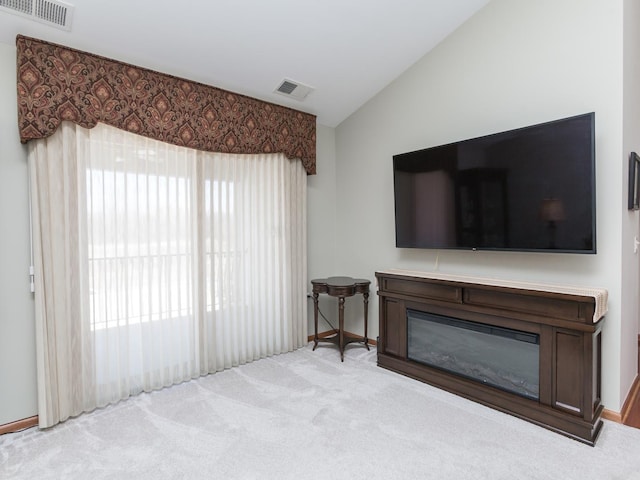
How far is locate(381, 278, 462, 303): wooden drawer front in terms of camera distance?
2.81 m

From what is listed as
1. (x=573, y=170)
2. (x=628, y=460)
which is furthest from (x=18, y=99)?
(x=628, y=460)

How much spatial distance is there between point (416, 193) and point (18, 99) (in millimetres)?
3069

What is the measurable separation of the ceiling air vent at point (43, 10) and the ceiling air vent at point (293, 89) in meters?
1.67

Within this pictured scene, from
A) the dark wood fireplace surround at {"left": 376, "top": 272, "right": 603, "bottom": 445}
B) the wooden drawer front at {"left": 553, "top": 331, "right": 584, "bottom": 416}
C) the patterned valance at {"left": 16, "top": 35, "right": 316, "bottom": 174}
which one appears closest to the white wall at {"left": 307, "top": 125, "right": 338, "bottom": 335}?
the patterned valance at {"left": 16, "top": 35, "right": 316, "bottom": 174}

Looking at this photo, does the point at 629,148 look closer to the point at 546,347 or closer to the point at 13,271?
the point at 546,347

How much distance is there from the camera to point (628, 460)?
6.50ft

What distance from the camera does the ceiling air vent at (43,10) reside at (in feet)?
6.83

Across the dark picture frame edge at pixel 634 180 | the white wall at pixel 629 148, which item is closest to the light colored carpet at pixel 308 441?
the white wall at pixel 629 148

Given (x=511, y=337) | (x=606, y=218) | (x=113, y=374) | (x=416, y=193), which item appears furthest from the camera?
(x=416, y=193)

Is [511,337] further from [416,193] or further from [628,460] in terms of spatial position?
[416,193]

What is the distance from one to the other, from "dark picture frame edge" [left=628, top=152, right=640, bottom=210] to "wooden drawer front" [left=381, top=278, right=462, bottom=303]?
52.1 inches

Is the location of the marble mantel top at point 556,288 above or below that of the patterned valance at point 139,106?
below

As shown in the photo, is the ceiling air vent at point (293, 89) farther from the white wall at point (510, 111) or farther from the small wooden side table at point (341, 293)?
the small wooden side table at point (341, 293)

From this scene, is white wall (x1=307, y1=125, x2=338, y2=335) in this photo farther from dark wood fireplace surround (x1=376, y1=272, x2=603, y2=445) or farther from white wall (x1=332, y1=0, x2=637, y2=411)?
dark wood fireplace surround (x1=376, y1=272, x2=603, y2=445)
